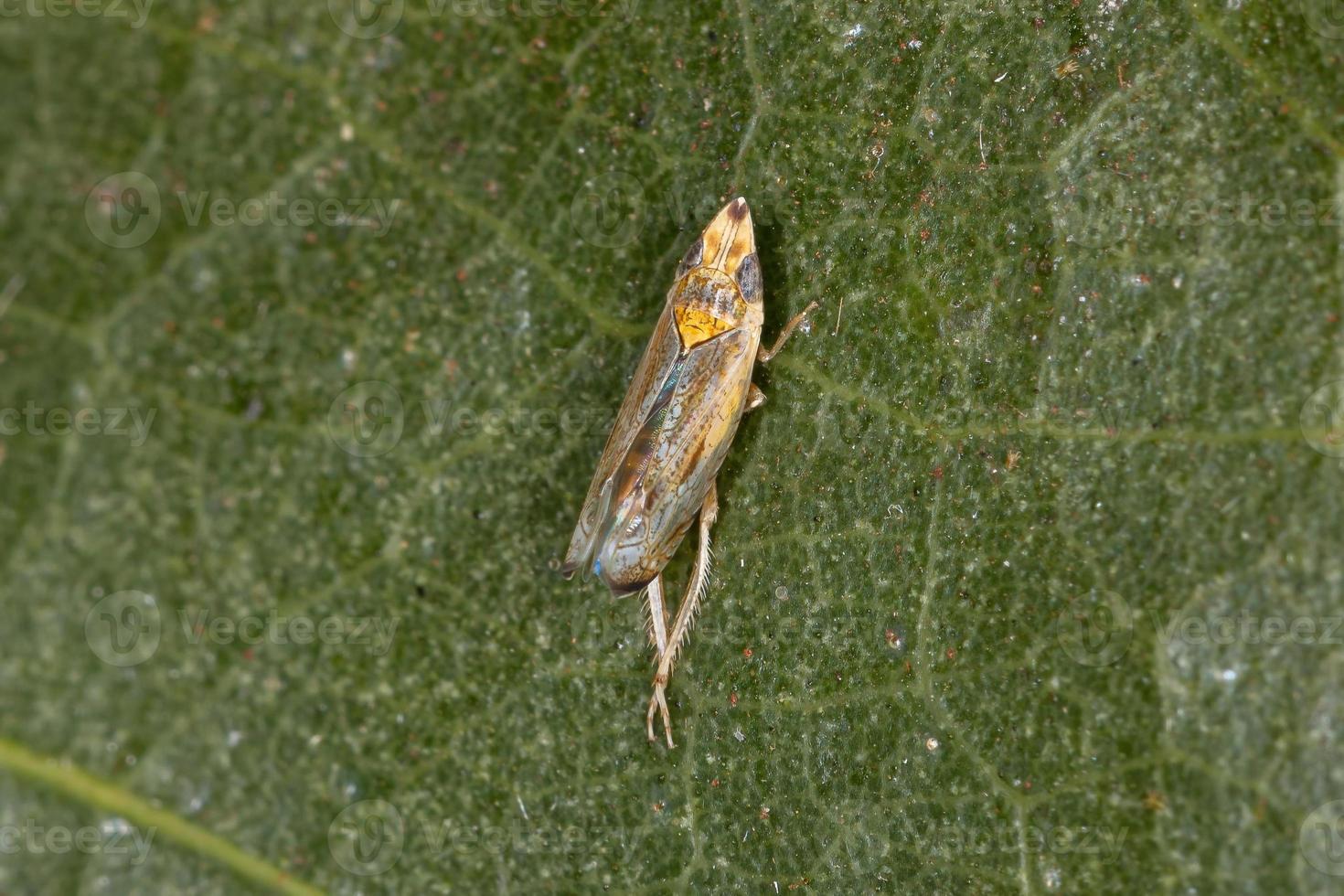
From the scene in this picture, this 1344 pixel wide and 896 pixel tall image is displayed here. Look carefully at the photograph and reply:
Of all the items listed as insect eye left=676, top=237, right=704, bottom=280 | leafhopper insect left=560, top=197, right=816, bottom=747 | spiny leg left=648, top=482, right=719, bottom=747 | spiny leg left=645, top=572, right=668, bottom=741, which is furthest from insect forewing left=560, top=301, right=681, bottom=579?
spiny leg left=648, top=482, right=719, bottom=747

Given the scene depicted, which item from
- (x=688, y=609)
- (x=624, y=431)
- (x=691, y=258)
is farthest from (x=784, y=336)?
(x=688, y=609)

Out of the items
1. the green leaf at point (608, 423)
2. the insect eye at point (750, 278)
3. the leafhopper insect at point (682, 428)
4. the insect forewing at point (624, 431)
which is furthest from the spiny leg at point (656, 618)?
the insect eye at point (750, 278)

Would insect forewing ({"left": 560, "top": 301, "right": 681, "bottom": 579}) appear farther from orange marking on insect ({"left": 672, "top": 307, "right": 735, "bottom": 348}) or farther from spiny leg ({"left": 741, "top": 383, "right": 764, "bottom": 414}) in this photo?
spiny leg ({"left": 741, "top": 383, "right": 764, "bottom": 414})

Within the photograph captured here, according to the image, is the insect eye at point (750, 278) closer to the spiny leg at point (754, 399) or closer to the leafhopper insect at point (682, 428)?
Result: the leafhopper insect at point (682, 428)

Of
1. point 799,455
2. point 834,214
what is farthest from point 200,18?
point 799,455

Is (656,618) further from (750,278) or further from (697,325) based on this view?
(750,278)
